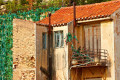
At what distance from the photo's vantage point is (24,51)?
2736 centimetres

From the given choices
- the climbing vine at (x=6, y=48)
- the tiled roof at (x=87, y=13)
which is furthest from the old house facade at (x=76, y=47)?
the climbing vine at (x=6, y=48)

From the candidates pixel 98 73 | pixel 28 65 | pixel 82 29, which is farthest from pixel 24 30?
pixel 98 73

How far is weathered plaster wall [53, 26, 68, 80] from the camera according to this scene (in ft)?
88.5

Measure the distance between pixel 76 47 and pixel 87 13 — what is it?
2997 millimetres

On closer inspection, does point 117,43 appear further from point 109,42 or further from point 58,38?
point 58,38

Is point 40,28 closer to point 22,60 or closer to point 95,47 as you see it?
point 22,60

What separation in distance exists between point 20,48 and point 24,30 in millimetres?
1426

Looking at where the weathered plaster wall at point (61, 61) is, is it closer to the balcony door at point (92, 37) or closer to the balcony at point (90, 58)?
the balcony at point (90, 58)

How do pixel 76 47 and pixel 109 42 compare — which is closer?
pixel 109 42

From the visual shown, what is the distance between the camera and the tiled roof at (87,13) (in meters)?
27.1

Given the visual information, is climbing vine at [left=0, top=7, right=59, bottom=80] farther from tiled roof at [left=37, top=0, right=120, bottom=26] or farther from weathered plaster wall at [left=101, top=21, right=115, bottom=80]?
weathered plaster wall at [left=101, top=21, right=115, bottom=80]

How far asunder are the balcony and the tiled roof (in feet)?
8.76

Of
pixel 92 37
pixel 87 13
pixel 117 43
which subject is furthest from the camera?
pixel 87 13

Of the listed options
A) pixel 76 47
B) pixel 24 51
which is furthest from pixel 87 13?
pixel 24 51
